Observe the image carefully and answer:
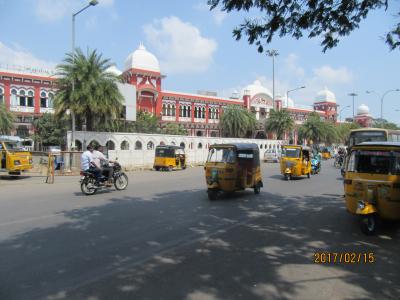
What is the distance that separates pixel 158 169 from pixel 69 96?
28.9 feet

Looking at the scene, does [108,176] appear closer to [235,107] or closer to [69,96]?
[69,96]

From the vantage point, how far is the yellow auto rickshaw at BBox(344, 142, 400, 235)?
273 inches

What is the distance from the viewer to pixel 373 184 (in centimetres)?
710

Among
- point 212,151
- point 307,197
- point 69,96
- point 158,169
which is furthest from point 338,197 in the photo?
point 69,96

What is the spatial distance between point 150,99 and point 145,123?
8.51m

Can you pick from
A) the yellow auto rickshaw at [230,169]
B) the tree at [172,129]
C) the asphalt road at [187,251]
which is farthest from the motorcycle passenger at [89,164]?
the tree at [172,129]

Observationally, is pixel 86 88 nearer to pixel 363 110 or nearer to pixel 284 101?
pixel 284 101

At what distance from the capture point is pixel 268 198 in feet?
39.2

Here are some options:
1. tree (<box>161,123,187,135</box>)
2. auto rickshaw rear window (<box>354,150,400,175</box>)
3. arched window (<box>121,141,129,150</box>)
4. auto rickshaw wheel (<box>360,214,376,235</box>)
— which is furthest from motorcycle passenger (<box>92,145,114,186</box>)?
tree (<box>161,123,187,135</box>)

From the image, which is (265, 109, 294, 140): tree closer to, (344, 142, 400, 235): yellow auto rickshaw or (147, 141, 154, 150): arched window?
(147, 141, 154, 150): arched window

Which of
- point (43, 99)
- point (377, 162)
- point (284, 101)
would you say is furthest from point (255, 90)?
point (377, 162)

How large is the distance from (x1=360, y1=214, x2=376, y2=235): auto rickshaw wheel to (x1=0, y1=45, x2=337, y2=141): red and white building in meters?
39.1

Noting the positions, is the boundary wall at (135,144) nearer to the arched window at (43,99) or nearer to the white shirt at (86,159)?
the white shirt at (86,159)

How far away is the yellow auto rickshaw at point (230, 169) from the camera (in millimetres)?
11523
